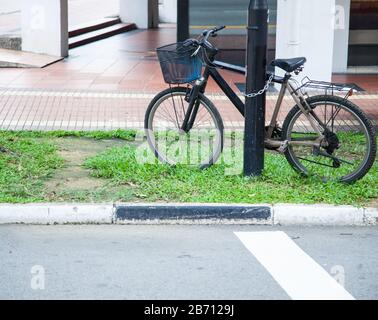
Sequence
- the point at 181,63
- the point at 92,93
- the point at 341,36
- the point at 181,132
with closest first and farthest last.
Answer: the point at 181,63 → the point at 181,132 → the point at 92,93 → the point at 341,36

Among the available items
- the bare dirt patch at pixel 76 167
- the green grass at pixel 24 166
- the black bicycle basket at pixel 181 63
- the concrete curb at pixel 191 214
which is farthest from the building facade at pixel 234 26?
the concrete curb at pixel 191 214

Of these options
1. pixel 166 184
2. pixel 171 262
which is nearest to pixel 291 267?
Answer: pixel 171 262

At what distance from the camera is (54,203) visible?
6703mm

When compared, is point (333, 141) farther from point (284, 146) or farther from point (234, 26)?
point (234, 26)

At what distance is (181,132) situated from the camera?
776 centimetres

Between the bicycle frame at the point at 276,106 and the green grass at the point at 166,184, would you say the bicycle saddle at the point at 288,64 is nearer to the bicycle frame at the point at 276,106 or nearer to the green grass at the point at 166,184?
the bicycle frame at the point at 276,106

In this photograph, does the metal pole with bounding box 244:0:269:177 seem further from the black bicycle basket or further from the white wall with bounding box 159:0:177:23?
the white wall with bounding box 159:0:177:23

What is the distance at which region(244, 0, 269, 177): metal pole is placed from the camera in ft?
23.4

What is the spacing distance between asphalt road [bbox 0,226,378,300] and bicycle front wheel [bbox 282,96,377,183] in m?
0.87

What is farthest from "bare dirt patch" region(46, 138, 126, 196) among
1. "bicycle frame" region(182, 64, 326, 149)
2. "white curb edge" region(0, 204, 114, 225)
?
"bicycle frame" region(182, 64, 326, 149)

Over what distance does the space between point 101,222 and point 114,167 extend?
1185 mm

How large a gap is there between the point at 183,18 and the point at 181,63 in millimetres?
7682

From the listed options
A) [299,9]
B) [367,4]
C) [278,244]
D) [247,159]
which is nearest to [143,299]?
[278,244]
